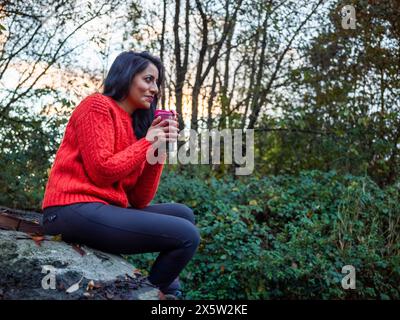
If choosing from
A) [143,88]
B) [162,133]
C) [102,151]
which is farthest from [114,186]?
A: [143,88]

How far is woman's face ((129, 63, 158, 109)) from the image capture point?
2.89 meters

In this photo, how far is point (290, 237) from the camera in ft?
18.2

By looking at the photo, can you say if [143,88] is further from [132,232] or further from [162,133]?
[132,232]

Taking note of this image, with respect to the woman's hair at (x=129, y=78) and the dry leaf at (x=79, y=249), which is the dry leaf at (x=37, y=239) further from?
the woman's hair at (x=129, y=78)

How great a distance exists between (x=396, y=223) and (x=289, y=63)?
9.70ft

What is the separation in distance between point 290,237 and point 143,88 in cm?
311

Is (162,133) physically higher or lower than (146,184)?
higher

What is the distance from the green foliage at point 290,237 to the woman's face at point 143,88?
2.15 metres

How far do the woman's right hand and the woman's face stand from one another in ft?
0.76

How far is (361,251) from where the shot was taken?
5.20 m

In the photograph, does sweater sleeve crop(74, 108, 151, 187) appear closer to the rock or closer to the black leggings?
the black leggings

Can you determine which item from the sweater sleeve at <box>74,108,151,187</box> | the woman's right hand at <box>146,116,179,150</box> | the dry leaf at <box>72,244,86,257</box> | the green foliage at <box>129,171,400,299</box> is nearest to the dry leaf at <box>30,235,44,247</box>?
the dry leaf at <box>72,244,86,257</box>

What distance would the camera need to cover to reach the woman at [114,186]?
255 cm

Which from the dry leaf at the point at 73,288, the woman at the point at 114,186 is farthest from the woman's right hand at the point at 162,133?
the dry leaf at the point at 73,288
